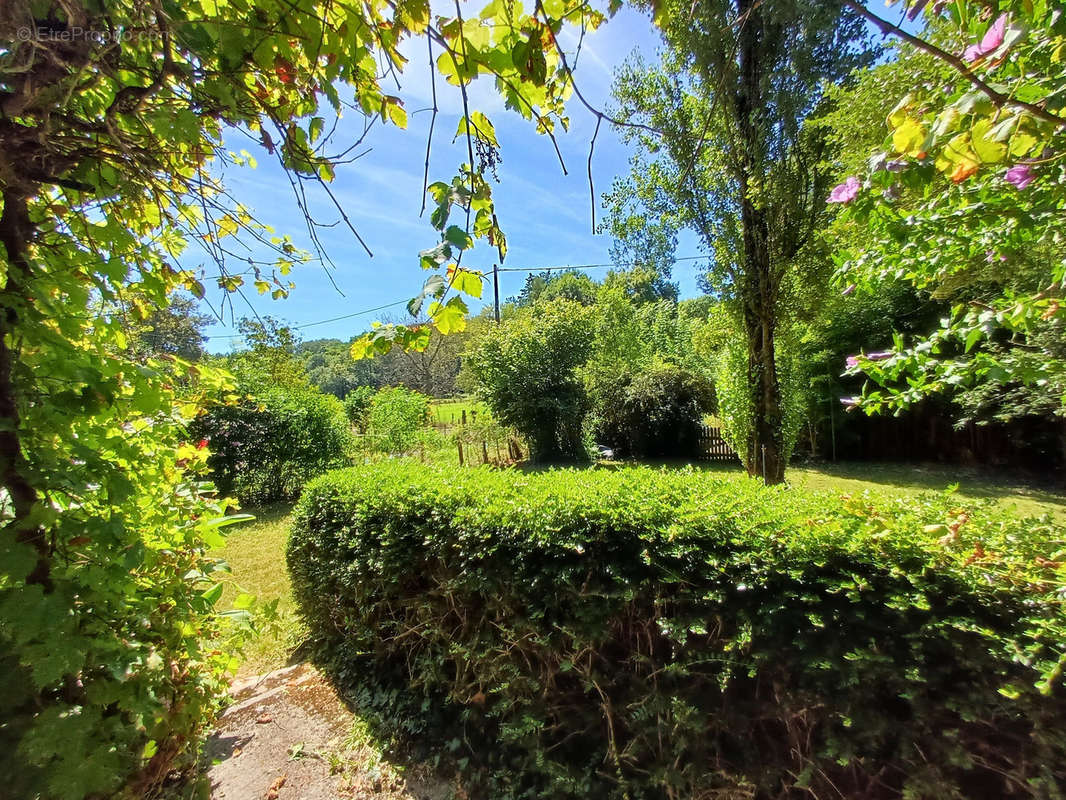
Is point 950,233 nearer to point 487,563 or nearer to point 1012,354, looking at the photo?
point 1012,354

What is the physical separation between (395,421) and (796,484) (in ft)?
28.0

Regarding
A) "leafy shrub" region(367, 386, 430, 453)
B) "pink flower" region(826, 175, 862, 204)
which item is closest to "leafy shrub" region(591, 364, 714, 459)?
"leafy shrub" region(367, 386, 430, 453)

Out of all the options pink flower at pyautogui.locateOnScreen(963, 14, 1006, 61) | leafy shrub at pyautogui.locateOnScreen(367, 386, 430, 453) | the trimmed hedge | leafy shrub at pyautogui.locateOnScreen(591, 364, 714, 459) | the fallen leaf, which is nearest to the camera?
pink flower at pyautogui.locateOnScreen(963, 14, 1006, 61)

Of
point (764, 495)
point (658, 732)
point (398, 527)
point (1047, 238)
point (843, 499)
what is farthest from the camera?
point (398, 527)

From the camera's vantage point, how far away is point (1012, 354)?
1.79 meters

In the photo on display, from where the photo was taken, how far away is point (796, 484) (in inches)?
250

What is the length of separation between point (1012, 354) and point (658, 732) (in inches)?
82.5

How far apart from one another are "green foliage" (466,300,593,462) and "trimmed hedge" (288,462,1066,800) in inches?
348

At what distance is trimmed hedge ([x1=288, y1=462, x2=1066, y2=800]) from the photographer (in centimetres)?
139

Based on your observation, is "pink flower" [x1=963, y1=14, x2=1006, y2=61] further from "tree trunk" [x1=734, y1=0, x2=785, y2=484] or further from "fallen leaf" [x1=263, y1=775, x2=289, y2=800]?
"tree trunk" [x1=734, y1=0, x2=785, y2=484]

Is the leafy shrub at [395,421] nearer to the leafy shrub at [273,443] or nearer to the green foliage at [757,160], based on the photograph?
the leafy shrub at [273,443]

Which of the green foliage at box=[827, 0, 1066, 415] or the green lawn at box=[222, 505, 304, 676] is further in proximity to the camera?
the green lawn at box=[222, 505, 304, 676]

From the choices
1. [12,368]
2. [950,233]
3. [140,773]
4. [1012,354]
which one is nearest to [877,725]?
[1012,354]

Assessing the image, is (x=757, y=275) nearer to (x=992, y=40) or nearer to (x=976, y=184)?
(x=976, y=184)
